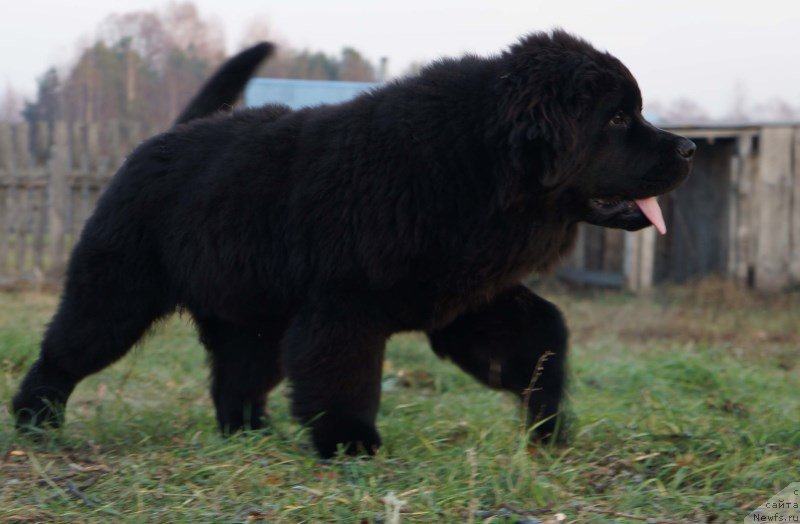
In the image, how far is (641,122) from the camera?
11.9ft

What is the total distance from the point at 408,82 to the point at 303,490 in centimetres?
164

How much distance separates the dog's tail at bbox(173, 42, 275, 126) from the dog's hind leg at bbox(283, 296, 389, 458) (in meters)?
1.58

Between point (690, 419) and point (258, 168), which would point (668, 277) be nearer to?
point (690, 419)

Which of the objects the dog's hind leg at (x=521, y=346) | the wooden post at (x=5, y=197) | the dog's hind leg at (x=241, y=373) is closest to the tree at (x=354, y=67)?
the wooden post at (x=5, y=197)

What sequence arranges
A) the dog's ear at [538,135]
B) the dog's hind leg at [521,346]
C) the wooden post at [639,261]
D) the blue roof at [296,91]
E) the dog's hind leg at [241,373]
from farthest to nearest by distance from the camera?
the wooden post at [639,261]
the blue roof at [296,91]
the dog's hind leg at [241,373]
the dog's hind leg at [521,346]
the dog's ear at [538,135]

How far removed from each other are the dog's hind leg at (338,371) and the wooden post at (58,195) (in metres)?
7.65

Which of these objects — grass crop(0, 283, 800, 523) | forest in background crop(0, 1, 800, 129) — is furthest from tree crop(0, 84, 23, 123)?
grass crop(0, 283, 800, 523)

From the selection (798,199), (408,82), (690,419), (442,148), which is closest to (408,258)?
(442,148)

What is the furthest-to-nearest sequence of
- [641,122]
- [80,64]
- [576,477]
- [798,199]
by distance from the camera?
[80,64]
[798,199]
[641,122]
[576,477]

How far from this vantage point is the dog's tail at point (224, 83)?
15.6ft

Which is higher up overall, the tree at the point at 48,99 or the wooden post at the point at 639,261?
the tree at the point at 48,99

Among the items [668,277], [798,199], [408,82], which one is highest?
[408,82]

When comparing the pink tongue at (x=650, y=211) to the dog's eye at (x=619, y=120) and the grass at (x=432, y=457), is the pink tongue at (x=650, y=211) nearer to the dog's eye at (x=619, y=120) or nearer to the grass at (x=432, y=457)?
the dog's eye at (x=619, y=120)

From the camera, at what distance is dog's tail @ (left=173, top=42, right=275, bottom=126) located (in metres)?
4.75
